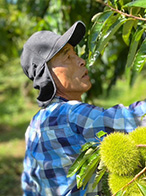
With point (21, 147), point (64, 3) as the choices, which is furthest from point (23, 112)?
point (64, 3)

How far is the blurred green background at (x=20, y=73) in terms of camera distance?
5.85ft

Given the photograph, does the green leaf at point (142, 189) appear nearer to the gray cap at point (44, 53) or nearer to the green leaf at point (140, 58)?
the green leaf at point (140, 58)

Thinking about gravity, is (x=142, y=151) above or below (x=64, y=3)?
below

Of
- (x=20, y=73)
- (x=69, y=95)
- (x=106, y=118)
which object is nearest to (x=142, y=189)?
(x=106, y=118)

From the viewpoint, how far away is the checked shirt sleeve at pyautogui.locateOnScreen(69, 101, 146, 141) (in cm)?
88

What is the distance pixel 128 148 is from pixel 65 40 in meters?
0.53

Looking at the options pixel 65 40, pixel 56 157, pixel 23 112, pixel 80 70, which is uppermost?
pixel 65 40

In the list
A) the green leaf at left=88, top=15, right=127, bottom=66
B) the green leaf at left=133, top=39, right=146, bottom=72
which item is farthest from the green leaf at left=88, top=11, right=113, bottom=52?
the green leaf at left=133, top=39, right=146, bottom=72

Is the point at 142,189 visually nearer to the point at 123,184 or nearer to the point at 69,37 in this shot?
the point at 123,184

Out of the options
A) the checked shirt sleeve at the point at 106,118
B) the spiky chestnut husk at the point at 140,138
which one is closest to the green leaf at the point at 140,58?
the checked shirt sleeve at the point at 106,118

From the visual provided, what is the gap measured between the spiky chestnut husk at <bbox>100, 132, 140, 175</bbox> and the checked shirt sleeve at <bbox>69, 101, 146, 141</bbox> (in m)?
0.19

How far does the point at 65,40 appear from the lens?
3.53 feet

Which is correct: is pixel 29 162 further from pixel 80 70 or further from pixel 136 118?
pixel 136 118

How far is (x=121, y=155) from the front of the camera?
679mm
